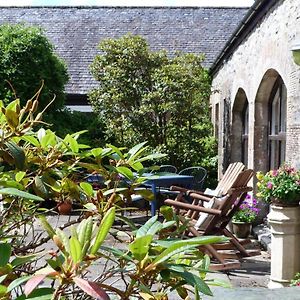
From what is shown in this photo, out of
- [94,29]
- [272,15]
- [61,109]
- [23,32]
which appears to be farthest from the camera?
[94,29]

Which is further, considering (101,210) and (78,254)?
(101,210)

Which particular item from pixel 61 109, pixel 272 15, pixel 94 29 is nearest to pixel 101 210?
pixel 272 15

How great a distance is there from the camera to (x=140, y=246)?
1.14 m

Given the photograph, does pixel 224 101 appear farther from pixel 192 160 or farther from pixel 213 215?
pixel 213 215

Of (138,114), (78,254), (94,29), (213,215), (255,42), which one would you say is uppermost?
(94,29)

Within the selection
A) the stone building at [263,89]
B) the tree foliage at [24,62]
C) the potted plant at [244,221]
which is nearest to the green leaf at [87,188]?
the stone building at [263,89]

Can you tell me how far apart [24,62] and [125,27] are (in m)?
9.20

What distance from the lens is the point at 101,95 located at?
13.0 m

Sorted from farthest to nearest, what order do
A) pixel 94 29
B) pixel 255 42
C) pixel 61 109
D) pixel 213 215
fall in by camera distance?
pixel 94 29 → pixel 61 109 → pixel 255 42 → pixel 213 215

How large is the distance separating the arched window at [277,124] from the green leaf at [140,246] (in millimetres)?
7378

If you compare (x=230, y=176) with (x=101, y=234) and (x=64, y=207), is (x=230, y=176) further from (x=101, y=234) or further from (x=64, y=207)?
(x=101, y=234)

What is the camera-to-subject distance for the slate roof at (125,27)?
1872 cm

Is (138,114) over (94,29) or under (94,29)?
under

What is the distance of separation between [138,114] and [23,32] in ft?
9.95
